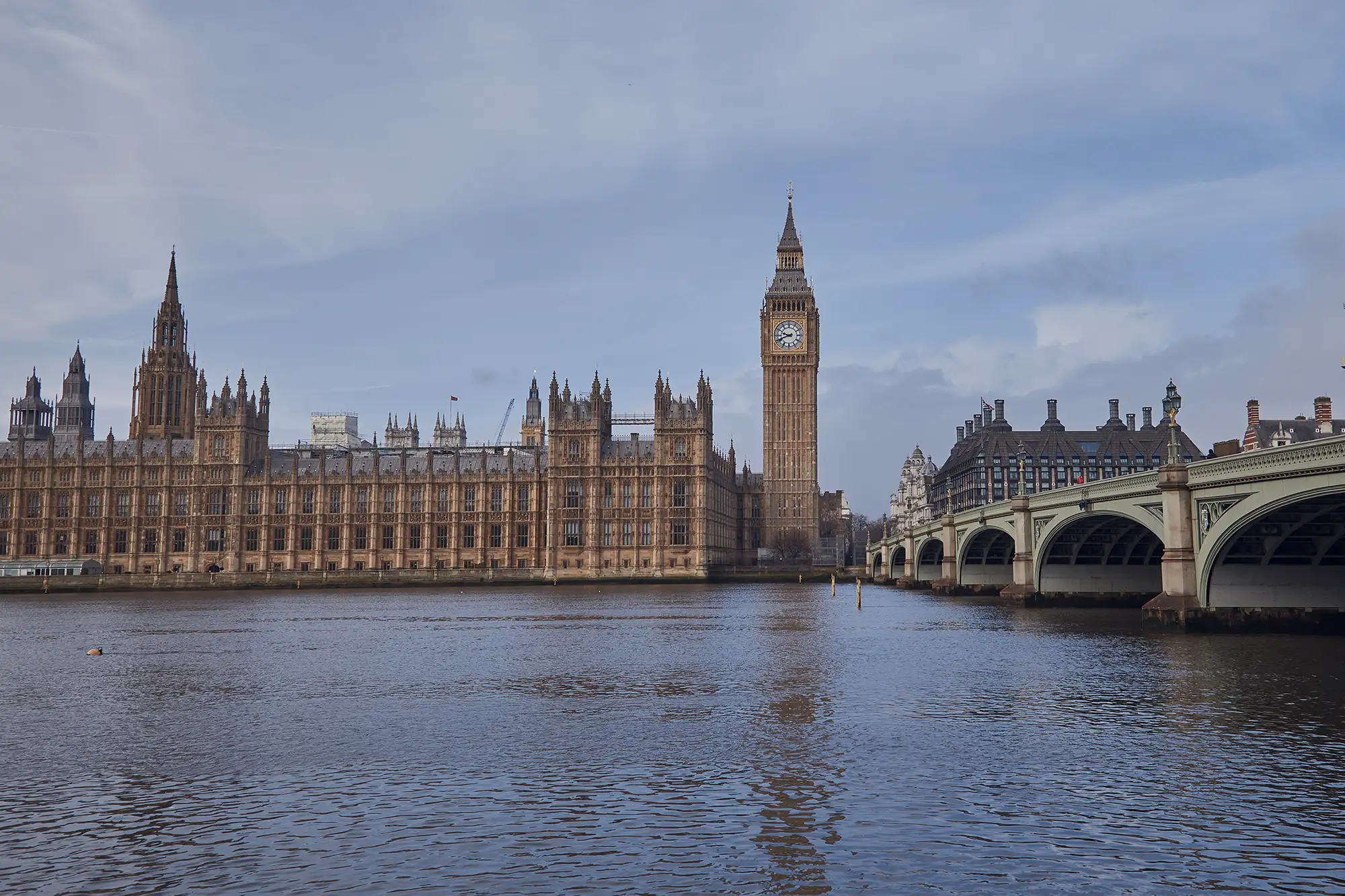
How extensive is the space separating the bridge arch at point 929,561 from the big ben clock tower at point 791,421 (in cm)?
5077

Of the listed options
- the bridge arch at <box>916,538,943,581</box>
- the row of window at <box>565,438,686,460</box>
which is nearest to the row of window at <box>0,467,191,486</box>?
the row of window at <box>565,438,686,460</box>

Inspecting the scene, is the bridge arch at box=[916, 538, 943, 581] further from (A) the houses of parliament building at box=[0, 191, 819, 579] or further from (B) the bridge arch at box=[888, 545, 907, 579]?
(A) the houses of parliament building at box=[0, 191, 819, 579]

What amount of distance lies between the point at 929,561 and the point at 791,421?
6171 cm

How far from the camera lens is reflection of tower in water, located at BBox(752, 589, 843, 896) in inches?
680

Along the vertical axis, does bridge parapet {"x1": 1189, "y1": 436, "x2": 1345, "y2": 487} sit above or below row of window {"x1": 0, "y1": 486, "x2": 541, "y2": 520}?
below

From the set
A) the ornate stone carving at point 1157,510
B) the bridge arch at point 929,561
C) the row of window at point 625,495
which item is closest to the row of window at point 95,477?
the row of window at point 625,495

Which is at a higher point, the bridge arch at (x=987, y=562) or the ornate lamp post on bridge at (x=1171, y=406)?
the ornate lamp post on bridge at (x=1171, y=406)

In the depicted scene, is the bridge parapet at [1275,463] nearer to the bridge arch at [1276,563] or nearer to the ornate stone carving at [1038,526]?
the bridge arch at [1276,563]

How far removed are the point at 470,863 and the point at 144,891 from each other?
451 cm

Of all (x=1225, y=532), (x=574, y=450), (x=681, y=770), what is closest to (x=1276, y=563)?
(x=1225, y=532)

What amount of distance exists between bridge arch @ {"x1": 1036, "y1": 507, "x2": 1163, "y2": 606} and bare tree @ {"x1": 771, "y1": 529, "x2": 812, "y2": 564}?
100521mm

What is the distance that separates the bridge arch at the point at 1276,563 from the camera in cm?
5069

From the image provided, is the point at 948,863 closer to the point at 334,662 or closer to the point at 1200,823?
the point at 1200,823

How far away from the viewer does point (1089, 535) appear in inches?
3083
